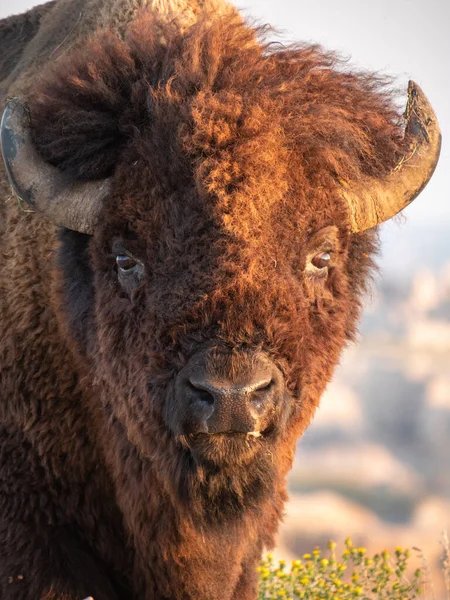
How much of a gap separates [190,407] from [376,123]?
1773 millimetres

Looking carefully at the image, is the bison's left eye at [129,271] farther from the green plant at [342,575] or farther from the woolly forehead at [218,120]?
the green plant at [342,575]

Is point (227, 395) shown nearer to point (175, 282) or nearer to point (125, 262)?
point (175, 282)

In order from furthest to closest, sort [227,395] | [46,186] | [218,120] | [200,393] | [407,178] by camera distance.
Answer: [407,178] < [46,186] < [218,120] < [200,393] < [227,395]

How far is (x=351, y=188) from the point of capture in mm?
4641

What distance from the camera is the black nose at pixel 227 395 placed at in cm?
378

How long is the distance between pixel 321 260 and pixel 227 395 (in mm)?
1063

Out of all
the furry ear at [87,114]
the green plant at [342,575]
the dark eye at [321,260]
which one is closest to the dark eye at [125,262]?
the furry ear at [87,114]

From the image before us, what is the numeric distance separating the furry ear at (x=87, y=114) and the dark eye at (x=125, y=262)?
0.43 meters

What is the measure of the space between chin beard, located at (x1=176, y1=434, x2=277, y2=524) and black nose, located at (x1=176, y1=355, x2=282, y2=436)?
104mm

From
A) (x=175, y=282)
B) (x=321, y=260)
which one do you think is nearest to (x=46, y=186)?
(x=175, y=282)

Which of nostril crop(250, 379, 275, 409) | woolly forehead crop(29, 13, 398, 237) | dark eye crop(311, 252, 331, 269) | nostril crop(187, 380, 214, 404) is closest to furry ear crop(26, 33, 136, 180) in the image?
woolly forehead crop(29, 13, 398, 237)

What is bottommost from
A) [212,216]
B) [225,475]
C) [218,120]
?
[225,475]

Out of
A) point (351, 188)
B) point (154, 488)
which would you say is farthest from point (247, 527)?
point (351, 188)

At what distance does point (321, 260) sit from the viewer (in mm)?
4551
